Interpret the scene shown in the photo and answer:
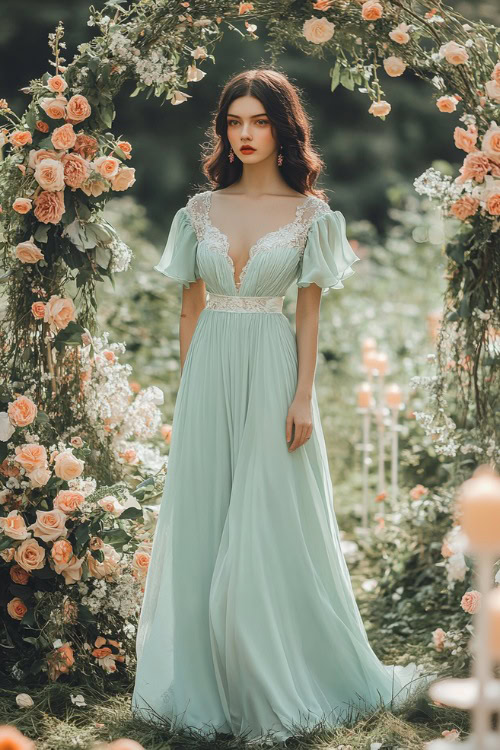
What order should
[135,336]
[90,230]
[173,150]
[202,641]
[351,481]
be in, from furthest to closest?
1. [173,150]
2. [135,336]
3. [351,481]
4. [90,230]
5. [202,641]

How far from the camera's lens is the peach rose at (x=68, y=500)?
2.96 m

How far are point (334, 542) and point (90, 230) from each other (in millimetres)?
1212

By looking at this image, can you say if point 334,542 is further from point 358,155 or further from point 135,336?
point 358,155

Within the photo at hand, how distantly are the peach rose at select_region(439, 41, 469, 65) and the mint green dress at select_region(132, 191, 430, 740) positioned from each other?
1.79 ft

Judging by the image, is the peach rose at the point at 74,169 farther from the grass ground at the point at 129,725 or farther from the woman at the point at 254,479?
the grass ground at the point at 129,725

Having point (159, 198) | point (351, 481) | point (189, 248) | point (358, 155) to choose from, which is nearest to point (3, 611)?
point (189, 248)

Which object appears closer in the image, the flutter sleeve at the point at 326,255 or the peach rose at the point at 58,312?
the flutter sleeve at the point at 326,255

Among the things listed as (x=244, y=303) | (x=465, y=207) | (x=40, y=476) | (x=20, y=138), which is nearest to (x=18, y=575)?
(x=40, y=476)

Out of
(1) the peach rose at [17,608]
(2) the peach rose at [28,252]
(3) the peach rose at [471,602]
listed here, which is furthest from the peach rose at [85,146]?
(3) the peach rose at [471,602]

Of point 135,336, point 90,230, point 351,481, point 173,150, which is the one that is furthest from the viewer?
point 173,150

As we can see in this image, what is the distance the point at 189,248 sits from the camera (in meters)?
2.91

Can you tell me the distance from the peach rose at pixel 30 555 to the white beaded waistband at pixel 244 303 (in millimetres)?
895

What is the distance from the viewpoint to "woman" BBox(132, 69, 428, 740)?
2748 mm

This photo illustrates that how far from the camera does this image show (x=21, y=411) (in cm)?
297
